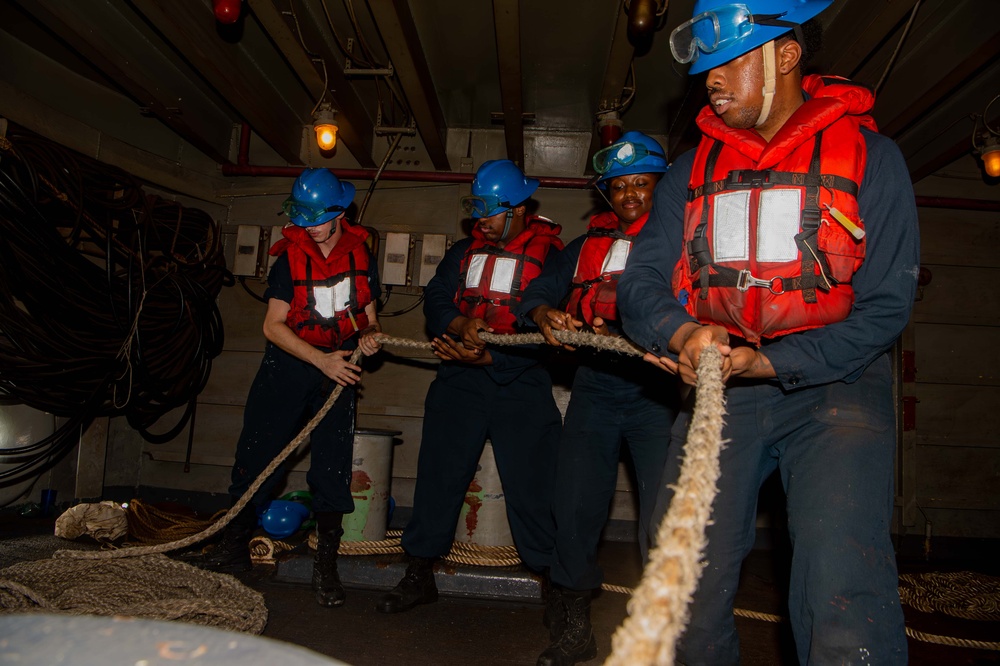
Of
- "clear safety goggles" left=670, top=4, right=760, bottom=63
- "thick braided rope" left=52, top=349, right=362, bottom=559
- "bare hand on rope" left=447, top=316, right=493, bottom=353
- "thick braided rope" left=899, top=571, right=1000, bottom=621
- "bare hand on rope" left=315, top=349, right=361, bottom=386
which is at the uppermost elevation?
"clear safety goggles" left=670, top=4, right=760, bottom=63

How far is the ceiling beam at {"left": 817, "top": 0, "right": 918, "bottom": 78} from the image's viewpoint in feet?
11.5

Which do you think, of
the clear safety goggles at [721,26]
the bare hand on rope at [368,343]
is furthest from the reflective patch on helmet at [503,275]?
the clear safety goggles at [721,26]

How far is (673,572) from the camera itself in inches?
31.0

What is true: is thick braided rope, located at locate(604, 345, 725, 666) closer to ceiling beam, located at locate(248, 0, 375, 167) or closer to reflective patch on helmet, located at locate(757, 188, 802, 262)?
reflective patch on helmet, located at locate(757, 188, 802, 262)

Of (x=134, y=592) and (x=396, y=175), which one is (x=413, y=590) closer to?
(x=134, y=592)

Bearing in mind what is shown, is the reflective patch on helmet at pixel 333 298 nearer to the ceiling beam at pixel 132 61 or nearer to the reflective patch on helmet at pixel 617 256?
the reflective patch on helmet at pixel 617 256

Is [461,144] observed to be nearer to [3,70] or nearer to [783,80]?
[3,70]

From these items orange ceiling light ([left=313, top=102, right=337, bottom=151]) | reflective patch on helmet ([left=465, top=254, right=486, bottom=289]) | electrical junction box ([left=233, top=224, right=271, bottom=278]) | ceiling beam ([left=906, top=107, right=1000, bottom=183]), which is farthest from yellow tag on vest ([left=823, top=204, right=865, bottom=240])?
electrical junction box ([left=233, top=224, right=271, bottom=278])

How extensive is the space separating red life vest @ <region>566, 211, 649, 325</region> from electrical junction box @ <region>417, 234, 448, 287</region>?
2.70m

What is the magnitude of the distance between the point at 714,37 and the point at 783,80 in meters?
0.24

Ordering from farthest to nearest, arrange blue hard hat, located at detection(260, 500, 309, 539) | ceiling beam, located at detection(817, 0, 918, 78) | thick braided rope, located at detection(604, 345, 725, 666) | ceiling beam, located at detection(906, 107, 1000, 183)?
ceiling beam, located at detection(906, 107, 1000, 183) < blue hard hat, located at detection(260, 500, 309, 539) < ceiling beam, located at detection(817, 0, 918, 78) < thick braided rope, located at detection(604, 345, 725, 666)

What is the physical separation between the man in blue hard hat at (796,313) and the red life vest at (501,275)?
1.64 metres

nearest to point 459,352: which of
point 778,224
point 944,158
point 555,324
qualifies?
point 555,324

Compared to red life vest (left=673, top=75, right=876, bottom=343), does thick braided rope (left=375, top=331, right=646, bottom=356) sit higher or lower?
lower
